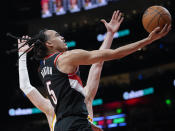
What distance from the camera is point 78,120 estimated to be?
3219 mm

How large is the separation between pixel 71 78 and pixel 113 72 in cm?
1124

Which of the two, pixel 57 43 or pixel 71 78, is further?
pixel 57 43

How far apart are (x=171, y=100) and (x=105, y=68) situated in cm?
341

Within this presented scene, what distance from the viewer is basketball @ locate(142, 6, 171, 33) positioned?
362cm

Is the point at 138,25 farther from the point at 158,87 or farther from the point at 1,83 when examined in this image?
the point at 1,83

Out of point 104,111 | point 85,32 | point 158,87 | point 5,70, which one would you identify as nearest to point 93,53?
point 158,87

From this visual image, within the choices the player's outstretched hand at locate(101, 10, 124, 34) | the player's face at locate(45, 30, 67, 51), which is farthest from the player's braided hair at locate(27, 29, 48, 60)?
the player's outstretched hand at locate(101, 10, 124, 34)

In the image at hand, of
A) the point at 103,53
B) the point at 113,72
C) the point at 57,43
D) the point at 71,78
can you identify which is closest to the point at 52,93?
the point at 71,78

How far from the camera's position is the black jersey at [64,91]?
10.7ft

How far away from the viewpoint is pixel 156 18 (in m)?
3.66

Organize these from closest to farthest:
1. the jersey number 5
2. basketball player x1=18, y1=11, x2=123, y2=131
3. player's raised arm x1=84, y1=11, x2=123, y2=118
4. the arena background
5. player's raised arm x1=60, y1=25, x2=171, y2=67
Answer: player's raised arm x1=60, y1=25, x2=171, y2=67
the jersey number 5
basketball player x1=18, y1=11, x2=123, y2=131
player's raised arm x1=84, y1=11, x2=123, y2=118
the arena background

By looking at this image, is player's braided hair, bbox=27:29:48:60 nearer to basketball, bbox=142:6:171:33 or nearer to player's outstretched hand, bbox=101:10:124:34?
player's outstretched hand, bbox=101:10:124:34

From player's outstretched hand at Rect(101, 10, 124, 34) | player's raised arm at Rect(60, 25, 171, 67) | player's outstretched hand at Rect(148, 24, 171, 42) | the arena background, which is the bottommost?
the arena background

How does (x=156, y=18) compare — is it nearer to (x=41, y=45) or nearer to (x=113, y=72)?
(x=41, y=45)
